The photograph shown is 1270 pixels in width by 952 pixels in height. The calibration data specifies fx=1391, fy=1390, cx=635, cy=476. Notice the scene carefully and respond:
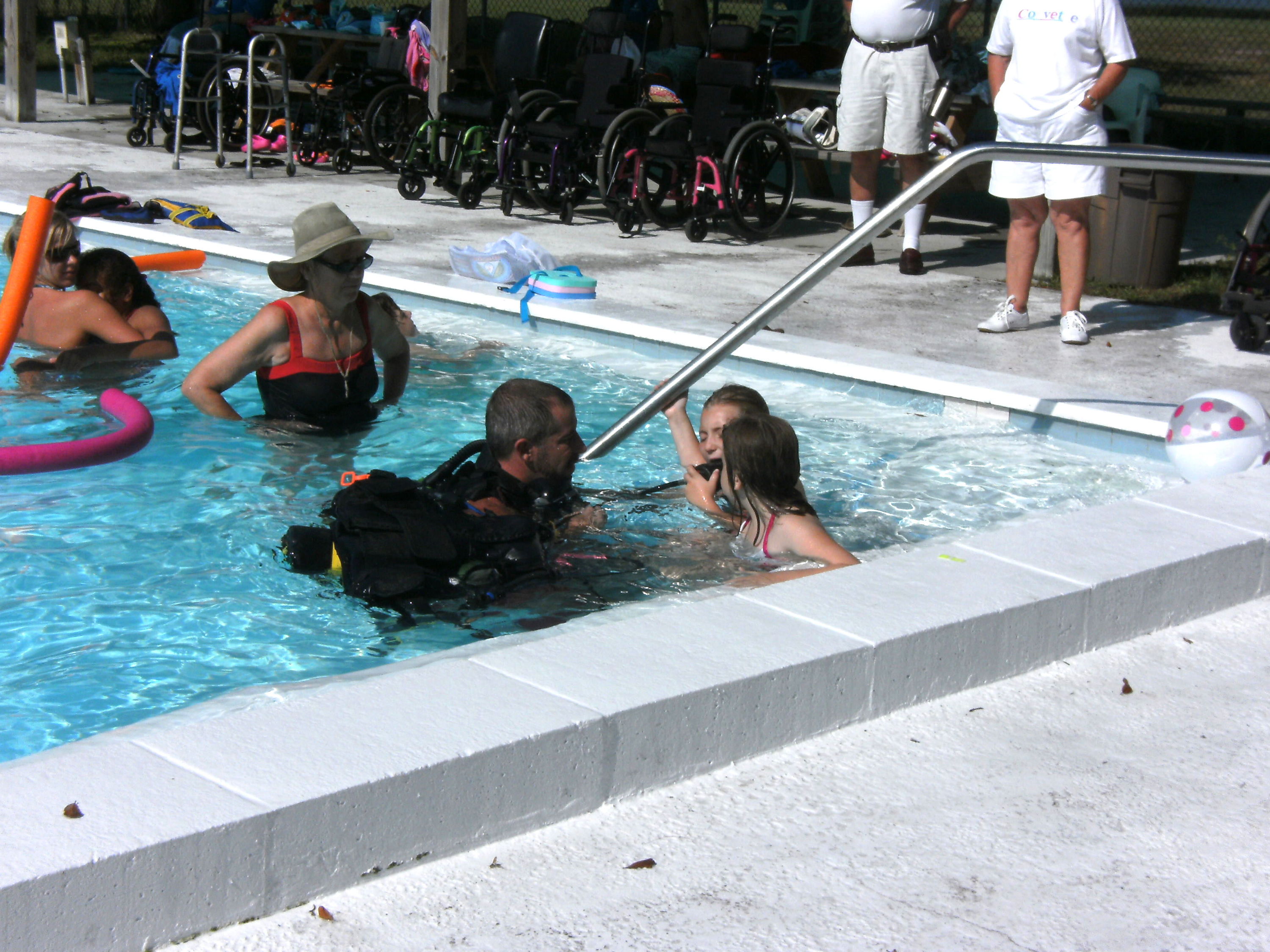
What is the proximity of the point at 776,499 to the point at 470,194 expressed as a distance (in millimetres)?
7452

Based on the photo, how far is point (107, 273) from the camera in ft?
21.1

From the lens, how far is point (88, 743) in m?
2.38

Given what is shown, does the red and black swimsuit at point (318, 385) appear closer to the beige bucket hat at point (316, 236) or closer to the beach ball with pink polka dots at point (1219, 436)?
the beige bucket hat at point (316, 236)

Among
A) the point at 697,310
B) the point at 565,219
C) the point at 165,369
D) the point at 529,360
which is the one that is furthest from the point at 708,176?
the point at 165,369

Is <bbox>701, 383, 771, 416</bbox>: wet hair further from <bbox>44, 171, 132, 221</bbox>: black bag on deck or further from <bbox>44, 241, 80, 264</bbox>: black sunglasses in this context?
<bbox>44, 171, 132, 221</bbox>: black bag on deck

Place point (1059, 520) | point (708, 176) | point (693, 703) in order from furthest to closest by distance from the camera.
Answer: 1. point (708, 176)
2. point (1059, 520)
3. point (693, 703)

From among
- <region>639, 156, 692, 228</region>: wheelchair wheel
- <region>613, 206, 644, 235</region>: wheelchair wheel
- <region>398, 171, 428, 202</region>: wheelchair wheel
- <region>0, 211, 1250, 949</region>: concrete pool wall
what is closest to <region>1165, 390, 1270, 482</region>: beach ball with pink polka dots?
<region>0, 211, 1250, 949</region>: concrete pool wall

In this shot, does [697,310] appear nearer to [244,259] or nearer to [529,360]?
[529,360]

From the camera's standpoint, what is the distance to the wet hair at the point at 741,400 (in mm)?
4480

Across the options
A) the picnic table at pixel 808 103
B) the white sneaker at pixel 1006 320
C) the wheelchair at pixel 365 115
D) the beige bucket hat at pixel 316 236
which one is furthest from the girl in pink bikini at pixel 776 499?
the wheelchair at pixel 365 115

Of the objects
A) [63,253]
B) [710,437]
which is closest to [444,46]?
[63,253]

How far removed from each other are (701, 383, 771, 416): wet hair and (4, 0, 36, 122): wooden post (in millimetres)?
12779

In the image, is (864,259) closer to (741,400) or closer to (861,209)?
(861,209)

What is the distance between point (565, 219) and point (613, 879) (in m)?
8.61
